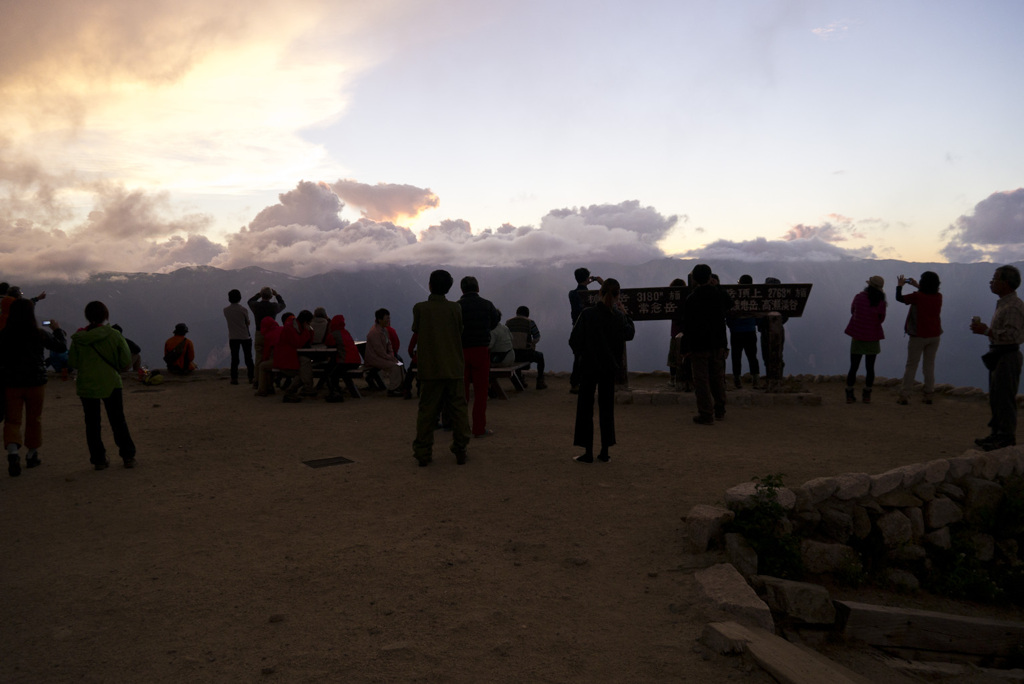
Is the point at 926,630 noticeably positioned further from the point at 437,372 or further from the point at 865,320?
the point at 865,320

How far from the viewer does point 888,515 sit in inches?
214

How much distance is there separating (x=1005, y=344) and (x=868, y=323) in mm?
3939

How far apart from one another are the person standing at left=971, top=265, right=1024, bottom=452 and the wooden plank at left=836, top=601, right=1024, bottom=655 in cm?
291

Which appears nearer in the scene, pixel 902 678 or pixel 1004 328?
pixel 902 678

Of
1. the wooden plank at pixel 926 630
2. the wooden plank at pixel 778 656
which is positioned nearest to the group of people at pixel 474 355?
the wooden plank at pixel 926 630

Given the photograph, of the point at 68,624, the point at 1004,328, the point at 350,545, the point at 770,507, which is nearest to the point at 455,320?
the point at 350,545

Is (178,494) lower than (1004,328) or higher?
lower

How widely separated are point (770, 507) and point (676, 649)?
5.83 ft

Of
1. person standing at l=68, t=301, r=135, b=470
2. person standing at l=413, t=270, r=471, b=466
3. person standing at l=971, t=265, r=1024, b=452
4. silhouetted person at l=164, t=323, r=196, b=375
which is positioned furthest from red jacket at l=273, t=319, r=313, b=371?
person standing at l=971, t=265, r=1024, b=452

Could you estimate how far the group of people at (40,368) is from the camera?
6555mm

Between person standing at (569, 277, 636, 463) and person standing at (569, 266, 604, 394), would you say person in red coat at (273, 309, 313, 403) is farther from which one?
person standing at (569, 277, 636, 463)

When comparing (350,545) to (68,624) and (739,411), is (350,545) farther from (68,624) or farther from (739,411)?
(739,411)

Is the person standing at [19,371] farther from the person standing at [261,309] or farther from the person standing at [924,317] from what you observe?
the person standing at [924,317]

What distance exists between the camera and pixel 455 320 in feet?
22.5
